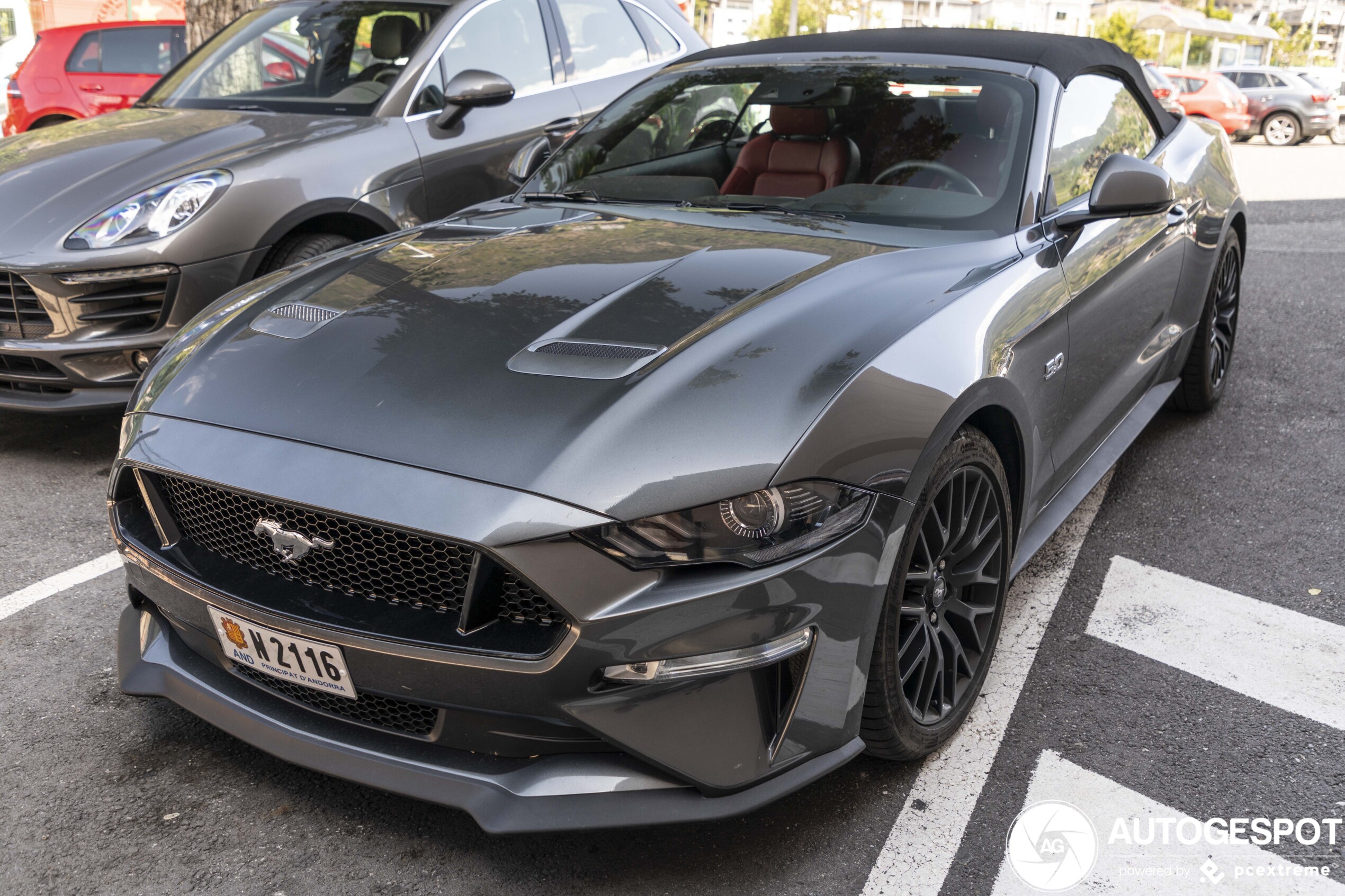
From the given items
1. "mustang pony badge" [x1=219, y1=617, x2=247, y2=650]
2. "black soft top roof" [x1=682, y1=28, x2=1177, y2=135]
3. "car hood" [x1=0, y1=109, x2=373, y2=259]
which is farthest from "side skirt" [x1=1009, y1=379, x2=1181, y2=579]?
"car hood" [x1=0, y1=109, x2=373, y2=259]

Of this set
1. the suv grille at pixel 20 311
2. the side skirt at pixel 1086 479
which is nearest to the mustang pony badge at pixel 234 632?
the side skirt at pixel 1086 479

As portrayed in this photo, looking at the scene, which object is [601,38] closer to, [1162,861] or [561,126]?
[561,126]

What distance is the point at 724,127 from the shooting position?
391 centimetres

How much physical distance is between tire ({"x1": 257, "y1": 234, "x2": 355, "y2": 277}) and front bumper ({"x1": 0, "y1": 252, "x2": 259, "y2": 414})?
0.93ft

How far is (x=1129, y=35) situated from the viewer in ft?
167

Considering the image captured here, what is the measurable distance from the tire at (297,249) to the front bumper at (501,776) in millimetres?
2527

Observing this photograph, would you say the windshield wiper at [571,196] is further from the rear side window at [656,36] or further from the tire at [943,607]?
the rear side window at [656,36]

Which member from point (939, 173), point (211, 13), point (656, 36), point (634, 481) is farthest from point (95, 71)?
point (634, 481)

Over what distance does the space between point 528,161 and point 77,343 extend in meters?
1.72

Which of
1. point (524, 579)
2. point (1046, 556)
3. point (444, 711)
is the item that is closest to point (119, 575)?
point (444, 711)

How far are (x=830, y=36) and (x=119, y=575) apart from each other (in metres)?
2.81

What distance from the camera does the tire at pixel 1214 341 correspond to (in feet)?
14.4

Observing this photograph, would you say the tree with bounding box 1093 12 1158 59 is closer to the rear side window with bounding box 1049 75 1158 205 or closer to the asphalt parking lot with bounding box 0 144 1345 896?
the rear side window with bounding box 1049 75 1158 205

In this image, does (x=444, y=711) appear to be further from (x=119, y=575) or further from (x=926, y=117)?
(x=926, y=117)
